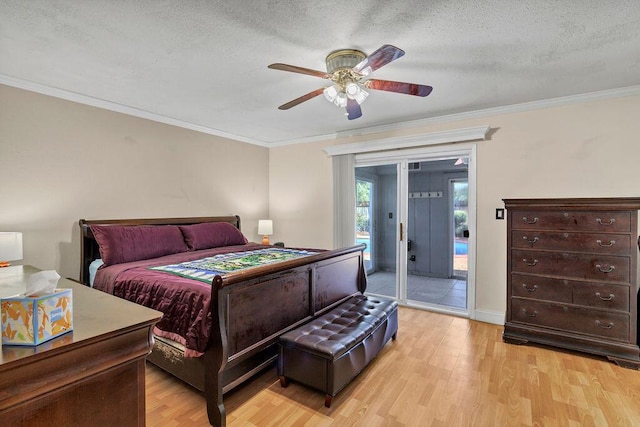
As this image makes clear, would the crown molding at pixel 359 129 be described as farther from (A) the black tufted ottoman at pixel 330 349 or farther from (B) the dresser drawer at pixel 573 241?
(A) the black tufted ottoman at pixel 330 349

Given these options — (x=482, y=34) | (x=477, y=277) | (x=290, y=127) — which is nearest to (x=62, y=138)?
(x=290, y=127)

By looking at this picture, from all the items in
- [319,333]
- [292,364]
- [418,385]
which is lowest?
[418,385]

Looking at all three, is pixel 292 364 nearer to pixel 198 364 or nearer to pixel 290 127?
pixel 198 364

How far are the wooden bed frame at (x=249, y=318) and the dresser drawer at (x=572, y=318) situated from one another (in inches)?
70.9

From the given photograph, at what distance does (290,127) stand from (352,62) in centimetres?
220

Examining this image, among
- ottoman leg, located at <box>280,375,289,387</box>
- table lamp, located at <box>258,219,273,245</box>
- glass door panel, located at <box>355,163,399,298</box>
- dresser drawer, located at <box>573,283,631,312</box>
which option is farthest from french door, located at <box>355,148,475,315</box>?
ottoman leg, located at <box>280,375,289,387</box>

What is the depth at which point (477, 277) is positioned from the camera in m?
3.67

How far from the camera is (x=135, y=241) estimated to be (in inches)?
125

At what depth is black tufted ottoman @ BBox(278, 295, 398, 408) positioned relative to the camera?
2.06 meters

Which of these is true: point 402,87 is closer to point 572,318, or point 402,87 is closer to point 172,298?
point 172,298

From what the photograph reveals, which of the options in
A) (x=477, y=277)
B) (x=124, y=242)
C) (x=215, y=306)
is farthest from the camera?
(x=477, y=277)

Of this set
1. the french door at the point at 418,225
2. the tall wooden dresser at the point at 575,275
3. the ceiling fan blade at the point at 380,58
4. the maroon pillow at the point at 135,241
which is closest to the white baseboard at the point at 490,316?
the french door at the point at 418,225

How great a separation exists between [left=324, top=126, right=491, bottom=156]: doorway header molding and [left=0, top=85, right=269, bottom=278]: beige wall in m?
1.85

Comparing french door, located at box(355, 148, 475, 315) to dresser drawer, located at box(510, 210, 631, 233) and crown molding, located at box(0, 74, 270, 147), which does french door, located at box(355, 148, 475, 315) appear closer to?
dresser drawer, located at box(510, 210, 631, 233)
